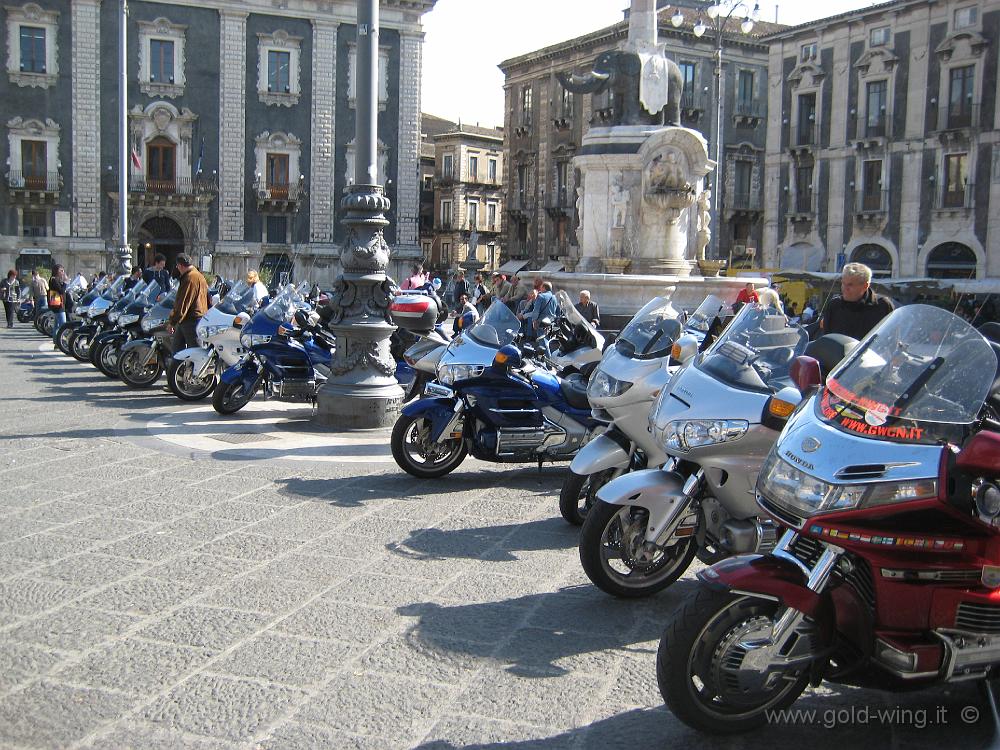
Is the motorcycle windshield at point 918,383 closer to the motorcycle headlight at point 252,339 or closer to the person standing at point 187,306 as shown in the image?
the motorcycle headlight at point 252,339

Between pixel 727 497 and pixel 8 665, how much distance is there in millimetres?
3051

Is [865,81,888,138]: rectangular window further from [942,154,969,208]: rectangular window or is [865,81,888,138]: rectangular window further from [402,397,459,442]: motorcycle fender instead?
[402,397,459,442]: motorcycle fender

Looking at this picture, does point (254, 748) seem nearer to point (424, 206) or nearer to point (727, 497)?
point (727, 497)

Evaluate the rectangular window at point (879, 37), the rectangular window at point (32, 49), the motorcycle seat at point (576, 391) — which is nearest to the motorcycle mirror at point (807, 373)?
the motorcycle seat at point (576, 391)

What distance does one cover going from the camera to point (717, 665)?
11.1ft

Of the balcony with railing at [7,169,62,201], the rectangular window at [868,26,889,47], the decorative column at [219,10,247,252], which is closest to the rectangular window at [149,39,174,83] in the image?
the decorative column at [219,10,247,252]

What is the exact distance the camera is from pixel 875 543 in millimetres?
3289

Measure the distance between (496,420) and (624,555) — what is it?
8.38 feet

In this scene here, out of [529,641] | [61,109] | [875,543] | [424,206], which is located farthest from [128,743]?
[424,206]

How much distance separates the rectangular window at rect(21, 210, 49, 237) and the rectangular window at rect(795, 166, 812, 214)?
30.3 m

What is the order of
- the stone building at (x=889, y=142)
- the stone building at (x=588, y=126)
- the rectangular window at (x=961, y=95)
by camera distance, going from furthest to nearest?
the stone building at (x=588, y=126)
the rectangular window at (x=961, y=95)
the stone building at (x=889, y=142)

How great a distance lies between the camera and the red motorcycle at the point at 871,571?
3273mm

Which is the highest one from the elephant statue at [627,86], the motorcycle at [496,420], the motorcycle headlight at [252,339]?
the elephant statue at [627,86]

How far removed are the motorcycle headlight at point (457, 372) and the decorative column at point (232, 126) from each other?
38.5m
